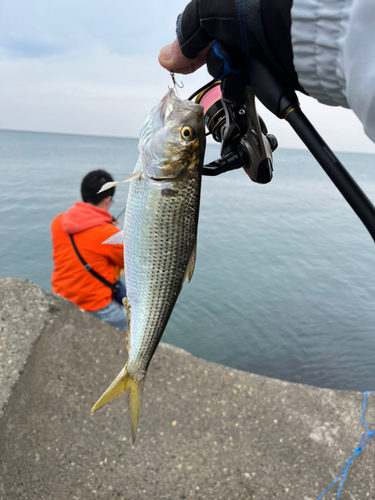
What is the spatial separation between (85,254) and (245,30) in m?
3.36

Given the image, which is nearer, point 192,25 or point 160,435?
point 192,25

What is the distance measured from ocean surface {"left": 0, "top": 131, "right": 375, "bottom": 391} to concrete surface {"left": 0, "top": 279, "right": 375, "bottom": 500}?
18.4 inches

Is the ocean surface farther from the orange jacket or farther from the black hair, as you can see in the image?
the black hair

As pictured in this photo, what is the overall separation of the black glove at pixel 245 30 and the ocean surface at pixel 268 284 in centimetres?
316

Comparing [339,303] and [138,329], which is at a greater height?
[138,329]

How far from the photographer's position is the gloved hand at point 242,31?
124cm

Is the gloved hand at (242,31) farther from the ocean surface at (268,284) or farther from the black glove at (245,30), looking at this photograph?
the ocean surface at (268,284)

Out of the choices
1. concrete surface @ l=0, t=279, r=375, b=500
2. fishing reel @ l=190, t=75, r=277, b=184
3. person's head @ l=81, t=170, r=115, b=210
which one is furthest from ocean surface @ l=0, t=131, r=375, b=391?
fishing reel @ l=190, t=75, r=277, b=184

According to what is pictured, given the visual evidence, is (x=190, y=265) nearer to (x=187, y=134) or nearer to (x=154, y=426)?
(x=187, y=134)

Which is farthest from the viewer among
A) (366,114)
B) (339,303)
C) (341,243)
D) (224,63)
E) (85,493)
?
(341,243)

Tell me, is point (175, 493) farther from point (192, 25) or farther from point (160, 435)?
point (192, 25)

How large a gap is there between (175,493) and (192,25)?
323cm

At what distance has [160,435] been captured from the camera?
11.2 feet

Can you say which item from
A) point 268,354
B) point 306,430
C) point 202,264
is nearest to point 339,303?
point 268,354
